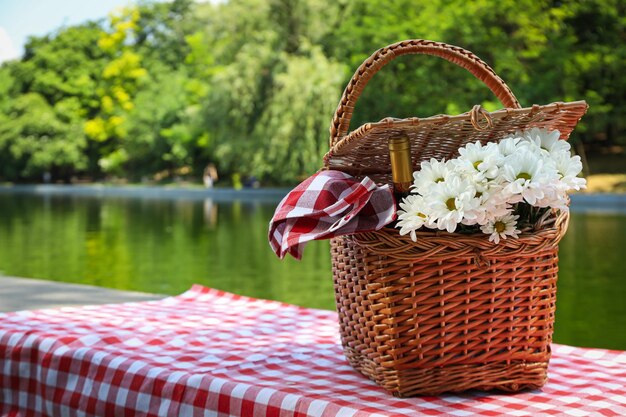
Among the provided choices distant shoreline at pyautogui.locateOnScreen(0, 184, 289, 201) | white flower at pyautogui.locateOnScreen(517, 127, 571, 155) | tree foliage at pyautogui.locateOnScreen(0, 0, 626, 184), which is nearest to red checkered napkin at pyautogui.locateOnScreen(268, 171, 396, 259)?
white flower at pyautogui.locateOnScreen(517, 127, 571, 155)

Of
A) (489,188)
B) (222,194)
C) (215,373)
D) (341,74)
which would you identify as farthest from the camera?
(222,194)

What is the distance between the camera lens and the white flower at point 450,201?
1.87m

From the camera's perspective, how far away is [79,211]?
2069 centimetres

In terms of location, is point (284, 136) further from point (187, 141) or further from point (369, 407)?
point (369, 407)

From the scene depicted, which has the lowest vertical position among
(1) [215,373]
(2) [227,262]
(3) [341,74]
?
(2) [227,262]

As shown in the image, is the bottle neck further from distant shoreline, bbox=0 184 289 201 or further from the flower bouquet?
distant shoreline, bbox=0 184 289 201

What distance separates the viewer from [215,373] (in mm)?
2266

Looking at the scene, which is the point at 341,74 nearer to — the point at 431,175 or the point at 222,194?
the point at 222,194

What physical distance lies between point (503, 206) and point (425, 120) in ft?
0.80

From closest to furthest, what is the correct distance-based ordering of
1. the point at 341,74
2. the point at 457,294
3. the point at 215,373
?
the point at 457,294 < the point at 215,373 < the point at 341,74

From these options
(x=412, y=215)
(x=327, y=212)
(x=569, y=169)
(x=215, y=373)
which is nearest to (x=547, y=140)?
(x=569, y=169)

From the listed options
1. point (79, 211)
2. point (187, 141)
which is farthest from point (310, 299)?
point (187, 141)

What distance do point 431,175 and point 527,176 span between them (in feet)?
0.65

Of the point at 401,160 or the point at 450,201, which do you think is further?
the point at 401,160
